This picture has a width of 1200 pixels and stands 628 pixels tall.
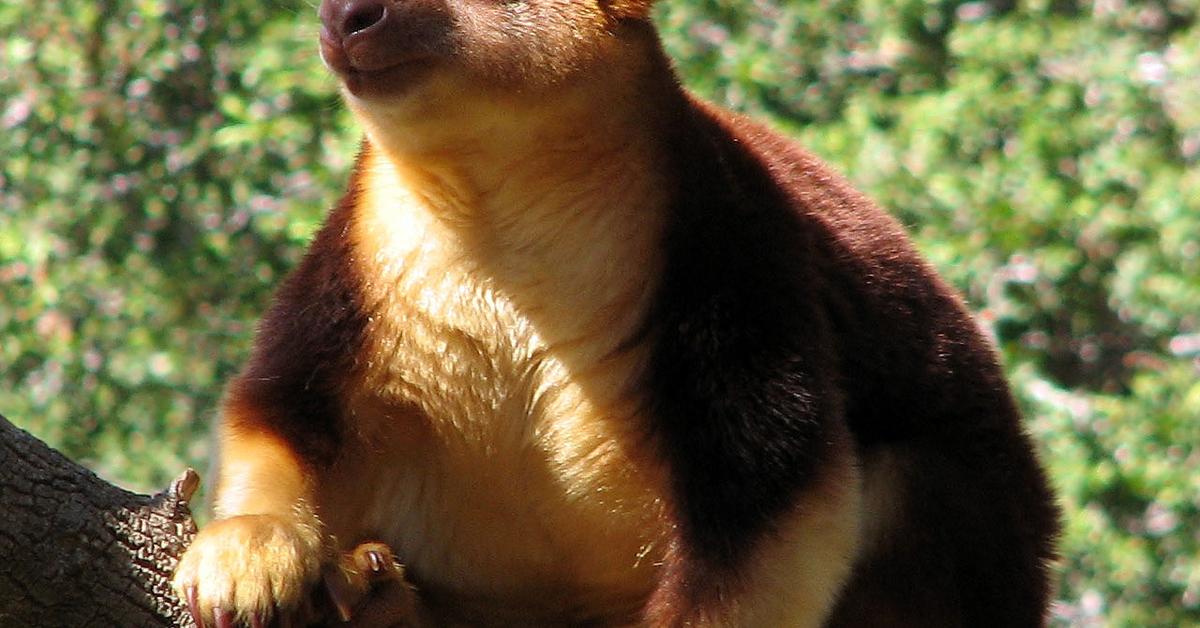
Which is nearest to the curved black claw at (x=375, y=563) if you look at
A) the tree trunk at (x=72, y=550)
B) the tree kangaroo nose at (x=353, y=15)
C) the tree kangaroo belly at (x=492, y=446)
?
the tree kangaroo belly at (x=492, y=446)

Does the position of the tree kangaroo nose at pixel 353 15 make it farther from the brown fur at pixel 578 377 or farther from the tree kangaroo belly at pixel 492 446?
the tree kangaroo belly at pixel 492 446

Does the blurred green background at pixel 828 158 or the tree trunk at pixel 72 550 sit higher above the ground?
the tree trunk at pixel 72 550

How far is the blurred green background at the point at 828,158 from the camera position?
6.43m

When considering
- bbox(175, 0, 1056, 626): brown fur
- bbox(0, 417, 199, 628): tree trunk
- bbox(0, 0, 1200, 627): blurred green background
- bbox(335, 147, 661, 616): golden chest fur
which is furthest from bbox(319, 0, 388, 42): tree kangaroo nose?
bbox(0, 0, 1200, 627): blurred green background

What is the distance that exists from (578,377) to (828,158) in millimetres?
3286

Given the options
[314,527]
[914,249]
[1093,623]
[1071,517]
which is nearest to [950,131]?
[1071,517]

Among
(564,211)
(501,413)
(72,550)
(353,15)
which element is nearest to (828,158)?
(564,211)

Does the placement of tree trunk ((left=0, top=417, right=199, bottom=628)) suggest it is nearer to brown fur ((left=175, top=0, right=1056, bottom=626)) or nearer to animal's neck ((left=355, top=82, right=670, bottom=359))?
brown fur ((left=175, top=0, right=1056, bottom=626))

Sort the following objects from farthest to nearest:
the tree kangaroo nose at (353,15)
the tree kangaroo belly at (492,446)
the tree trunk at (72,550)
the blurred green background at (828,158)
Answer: the blurred green background at (828,158) < the tree kangaroo belly at (492,446) < the tree kangaroo nose at (353,15) < the tree trunk at (72,550)

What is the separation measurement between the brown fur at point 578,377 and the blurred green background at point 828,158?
2962 millimetres

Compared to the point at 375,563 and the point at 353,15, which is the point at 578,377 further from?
the point at 353,15

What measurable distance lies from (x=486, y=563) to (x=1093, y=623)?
4.14 metres

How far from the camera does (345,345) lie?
10.6 feet

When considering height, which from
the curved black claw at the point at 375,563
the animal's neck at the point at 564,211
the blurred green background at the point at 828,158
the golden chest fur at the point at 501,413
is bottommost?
the blurred green background at the point at 828,158
